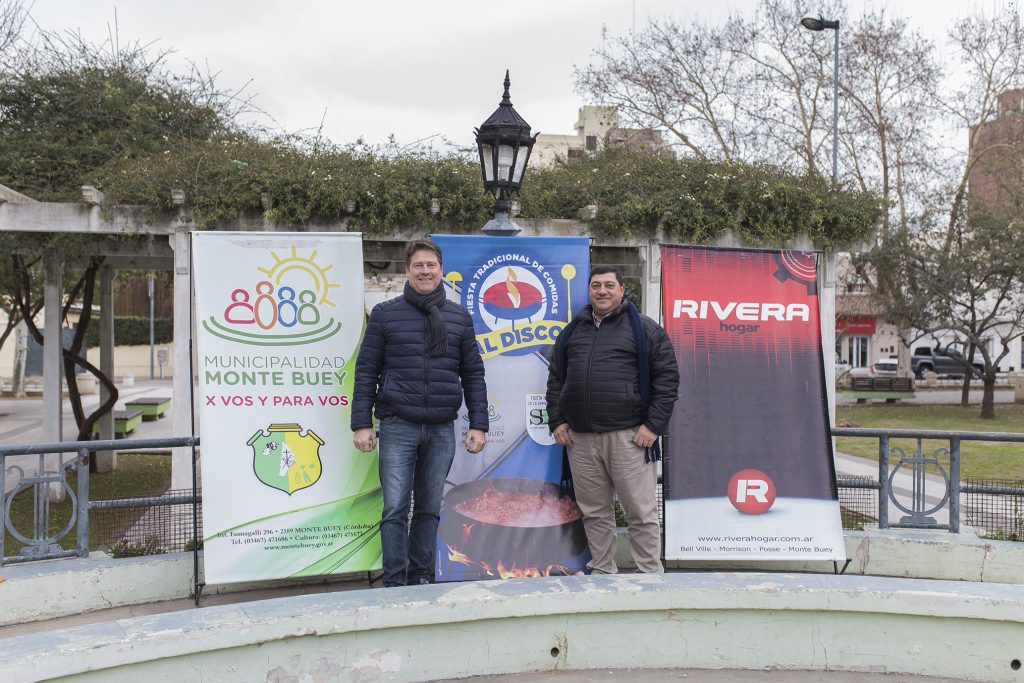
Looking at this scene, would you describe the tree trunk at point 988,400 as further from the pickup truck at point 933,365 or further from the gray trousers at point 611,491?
the pickup truck at point 933,365

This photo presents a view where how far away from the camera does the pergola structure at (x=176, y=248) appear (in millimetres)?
7714

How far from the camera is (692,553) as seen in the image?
16.4ft

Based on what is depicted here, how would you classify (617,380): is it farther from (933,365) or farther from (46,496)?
(933,365)

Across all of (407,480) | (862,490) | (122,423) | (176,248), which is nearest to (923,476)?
(862,490)

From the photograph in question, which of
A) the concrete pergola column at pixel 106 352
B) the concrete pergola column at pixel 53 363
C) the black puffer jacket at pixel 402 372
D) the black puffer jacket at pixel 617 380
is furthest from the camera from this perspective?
the concrete pergola column at pixel 106 352

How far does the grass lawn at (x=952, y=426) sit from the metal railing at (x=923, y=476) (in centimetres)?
10

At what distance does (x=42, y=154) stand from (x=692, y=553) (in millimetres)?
7915

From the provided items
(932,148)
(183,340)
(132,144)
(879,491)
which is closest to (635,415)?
(879,491)

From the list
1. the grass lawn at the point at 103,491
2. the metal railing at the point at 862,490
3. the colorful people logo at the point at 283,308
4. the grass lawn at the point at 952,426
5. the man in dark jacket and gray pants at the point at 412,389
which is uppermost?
the colorful people logo at the point at 283,308

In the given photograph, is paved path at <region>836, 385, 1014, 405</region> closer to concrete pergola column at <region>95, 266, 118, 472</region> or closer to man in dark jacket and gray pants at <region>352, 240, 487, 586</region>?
concrete pergola column at <region>95, 266, 118, 472</region>

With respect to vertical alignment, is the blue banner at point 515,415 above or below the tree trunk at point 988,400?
above

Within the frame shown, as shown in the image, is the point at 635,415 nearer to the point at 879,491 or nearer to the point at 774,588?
the point at 774,588

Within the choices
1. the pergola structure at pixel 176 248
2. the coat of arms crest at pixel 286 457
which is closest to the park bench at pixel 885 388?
the pergola structure at pixel 176 248

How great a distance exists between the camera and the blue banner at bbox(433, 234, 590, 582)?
4.84m
